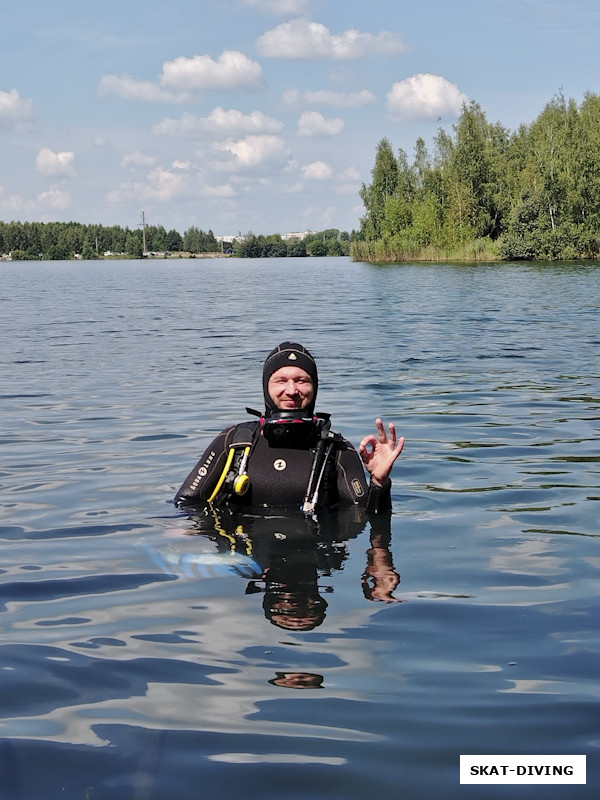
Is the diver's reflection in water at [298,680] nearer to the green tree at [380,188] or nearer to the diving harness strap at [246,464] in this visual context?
the diving harness strap at [246,464]

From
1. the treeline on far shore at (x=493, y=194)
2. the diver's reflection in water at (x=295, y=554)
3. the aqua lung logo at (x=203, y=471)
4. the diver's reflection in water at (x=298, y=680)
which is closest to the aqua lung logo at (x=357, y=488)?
the diver's reflection in water at (x=295, y=554)

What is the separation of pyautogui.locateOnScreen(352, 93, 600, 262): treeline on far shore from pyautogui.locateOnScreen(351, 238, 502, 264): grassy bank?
0.09 meters

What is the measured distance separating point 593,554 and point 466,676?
2.34 m

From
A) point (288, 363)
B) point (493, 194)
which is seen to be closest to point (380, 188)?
point (493, 194)

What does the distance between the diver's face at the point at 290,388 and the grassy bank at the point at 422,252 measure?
76582 millimetres

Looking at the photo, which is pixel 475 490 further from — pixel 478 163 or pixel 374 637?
pixel 478 163

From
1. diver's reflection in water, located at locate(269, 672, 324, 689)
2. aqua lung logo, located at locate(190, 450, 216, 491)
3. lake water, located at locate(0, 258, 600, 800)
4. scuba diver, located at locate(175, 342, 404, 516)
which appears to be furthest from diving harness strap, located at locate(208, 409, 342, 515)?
diver's reflection in water, located at locate(269, 672, 324, 689)

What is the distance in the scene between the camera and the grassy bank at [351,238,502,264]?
83.1 metres

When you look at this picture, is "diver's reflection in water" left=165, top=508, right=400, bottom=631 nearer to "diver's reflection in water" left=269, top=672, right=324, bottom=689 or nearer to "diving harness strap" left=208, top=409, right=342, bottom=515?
"diving harness strap" left=208, top=409, right=342, bottom=515

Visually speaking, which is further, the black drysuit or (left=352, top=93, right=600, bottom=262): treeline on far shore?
(left=352, top=93, right=600, bottom=262): treeline on far shore

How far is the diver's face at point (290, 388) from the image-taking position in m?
7.04

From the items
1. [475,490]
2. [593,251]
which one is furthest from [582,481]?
[593,251]

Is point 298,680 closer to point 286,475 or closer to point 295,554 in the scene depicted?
point 295,554

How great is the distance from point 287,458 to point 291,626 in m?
2.06
